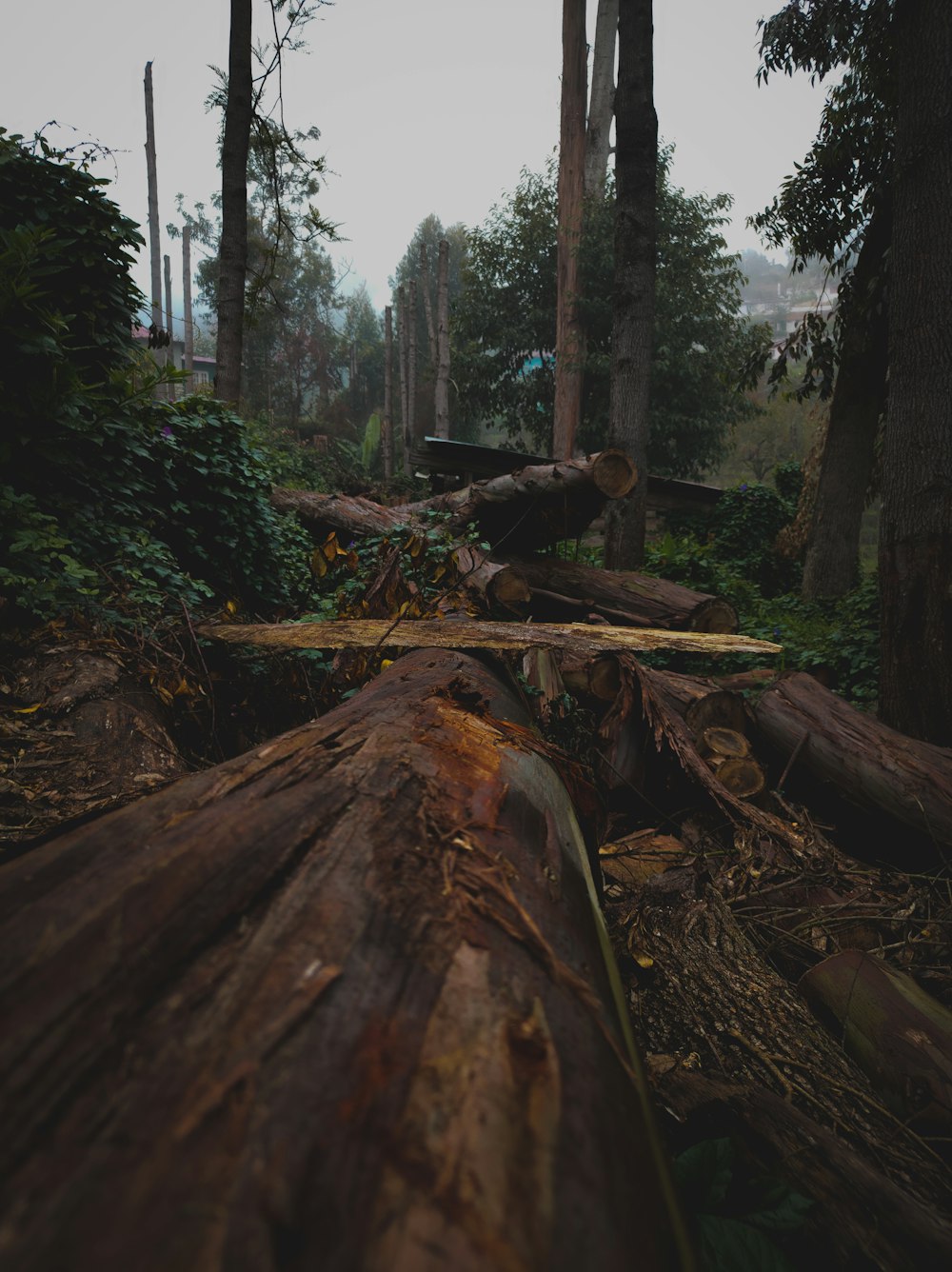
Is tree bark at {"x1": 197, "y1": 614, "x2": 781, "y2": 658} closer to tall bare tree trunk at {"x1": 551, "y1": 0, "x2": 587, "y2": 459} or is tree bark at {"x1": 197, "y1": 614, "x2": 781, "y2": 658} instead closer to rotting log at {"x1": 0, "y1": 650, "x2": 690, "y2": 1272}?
rotting log at {"x1": 0, "y1": 650, "x2": 690, "y2": 1272}

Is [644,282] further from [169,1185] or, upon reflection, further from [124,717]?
[169,1185]

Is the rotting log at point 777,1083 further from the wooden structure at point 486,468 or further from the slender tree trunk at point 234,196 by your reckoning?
the wooden structure at point 486,468

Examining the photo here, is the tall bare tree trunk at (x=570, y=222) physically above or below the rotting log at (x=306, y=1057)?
above

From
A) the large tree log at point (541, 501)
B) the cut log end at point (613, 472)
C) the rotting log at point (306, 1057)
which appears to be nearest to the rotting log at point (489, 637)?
the rotting log at point (306, 1057)

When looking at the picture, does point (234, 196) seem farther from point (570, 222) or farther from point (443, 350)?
point (443, 350)

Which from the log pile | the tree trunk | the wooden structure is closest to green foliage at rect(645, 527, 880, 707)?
the tree trunk

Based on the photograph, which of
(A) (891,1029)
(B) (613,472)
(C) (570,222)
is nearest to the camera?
(A) (891,1029)

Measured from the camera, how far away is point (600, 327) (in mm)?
17281

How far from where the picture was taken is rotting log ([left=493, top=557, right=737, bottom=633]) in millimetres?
5617

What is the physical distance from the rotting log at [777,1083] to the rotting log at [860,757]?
132 cm

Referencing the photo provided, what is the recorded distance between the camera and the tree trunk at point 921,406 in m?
3.86

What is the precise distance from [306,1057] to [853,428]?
30.5 feet

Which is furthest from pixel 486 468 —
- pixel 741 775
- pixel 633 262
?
pixel 741 775

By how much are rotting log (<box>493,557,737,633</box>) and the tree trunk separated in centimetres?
159
